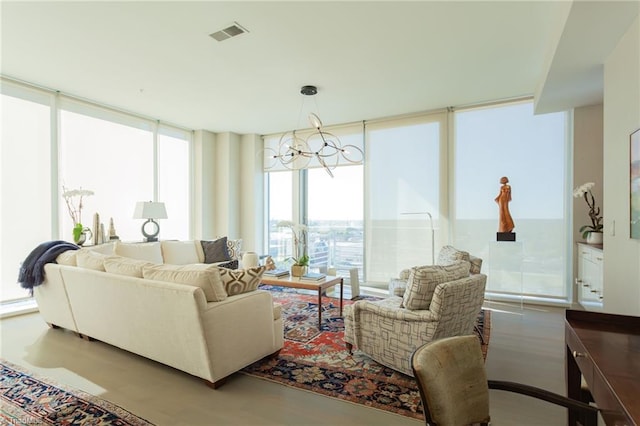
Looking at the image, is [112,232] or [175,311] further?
[112,232]

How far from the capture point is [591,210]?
402 centimetres

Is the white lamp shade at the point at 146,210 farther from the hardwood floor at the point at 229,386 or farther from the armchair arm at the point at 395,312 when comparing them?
the armchair arm at the point at 395,312

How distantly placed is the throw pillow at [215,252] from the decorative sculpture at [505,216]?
426 centimetres

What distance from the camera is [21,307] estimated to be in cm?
431

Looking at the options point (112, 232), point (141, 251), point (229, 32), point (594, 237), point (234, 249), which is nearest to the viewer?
point (229, 32)

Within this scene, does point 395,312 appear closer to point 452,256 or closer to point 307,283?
point 452,256

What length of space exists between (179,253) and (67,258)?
1.95 meters

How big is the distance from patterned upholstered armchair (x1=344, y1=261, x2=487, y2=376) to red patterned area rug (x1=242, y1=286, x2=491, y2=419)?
15 centimetres

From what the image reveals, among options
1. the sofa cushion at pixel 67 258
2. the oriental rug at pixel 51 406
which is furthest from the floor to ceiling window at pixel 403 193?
the oriental rug at pixel 51 406

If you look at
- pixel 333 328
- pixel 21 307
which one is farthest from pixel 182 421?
pixel 21 307

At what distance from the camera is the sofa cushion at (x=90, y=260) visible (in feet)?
10.1

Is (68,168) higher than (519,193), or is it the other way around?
(68,168)

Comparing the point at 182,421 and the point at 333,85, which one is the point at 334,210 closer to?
the point at 333,85

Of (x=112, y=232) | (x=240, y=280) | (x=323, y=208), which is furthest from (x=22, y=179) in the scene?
(x=323, y=208)
